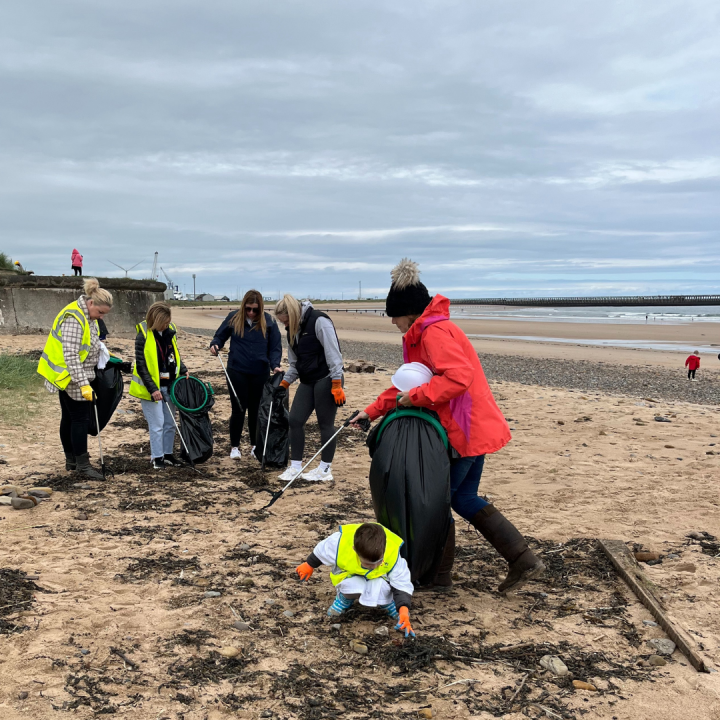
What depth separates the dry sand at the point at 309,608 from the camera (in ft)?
8.73

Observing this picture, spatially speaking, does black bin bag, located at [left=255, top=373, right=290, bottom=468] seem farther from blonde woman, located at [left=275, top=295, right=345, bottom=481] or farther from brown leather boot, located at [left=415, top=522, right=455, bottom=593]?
brown leather boot, located at [left=415, top=522, right=455, bottom=593]

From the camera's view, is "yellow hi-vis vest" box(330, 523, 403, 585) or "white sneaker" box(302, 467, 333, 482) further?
"white sneaker" box(302, 467, 333, 482)

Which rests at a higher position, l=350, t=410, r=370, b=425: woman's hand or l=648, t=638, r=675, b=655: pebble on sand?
l=350, t=410, r=370, b=425: woman's hand

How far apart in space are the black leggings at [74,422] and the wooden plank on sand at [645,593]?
Result: 4.26m

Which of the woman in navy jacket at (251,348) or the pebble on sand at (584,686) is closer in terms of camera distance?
the pebble on sand at (584,686)

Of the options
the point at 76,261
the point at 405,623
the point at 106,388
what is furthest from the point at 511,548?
the point at 76,261

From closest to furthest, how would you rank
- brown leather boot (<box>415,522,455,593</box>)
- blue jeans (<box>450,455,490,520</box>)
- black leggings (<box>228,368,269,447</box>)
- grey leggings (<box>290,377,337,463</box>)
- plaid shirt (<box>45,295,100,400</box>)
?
blue jeans (<box>450,455,490,520</box>) → brown leather boot (<box>415,522,455,593</box>) → plaid shirt (<box>45,295,100,400</box>) → grey leggings (<box>290,377,337,463</box>) → black leggings (<box>228,368,269,447</box>)

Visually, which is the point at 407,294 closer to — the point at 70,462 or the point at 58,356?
the point at 58,356

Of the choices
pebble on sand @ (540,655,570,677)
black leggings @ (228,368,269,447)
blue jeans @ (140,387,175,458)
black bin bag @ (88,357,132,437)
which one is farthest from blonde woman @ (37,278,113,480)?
pebble on sand @ (540,655,570,677)

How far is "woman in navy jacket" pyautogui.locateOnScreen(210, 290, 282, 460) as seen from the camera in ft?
20.6

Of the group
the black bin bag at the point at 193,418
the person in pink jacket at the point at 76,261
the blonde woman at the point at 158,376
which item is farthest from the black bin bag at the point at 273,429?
the person in pink jacket at the point at 76,261

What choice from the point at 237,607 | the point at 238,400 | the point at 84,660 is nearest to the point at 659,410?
the point at 238,400

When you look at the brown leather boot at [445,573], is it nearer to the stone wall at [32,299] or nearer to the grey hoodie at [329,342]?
the grey hoodie at [329,342]

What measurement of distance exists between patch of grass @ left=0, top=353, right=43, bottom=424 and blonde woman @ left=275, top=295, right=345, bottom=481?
373 cm
